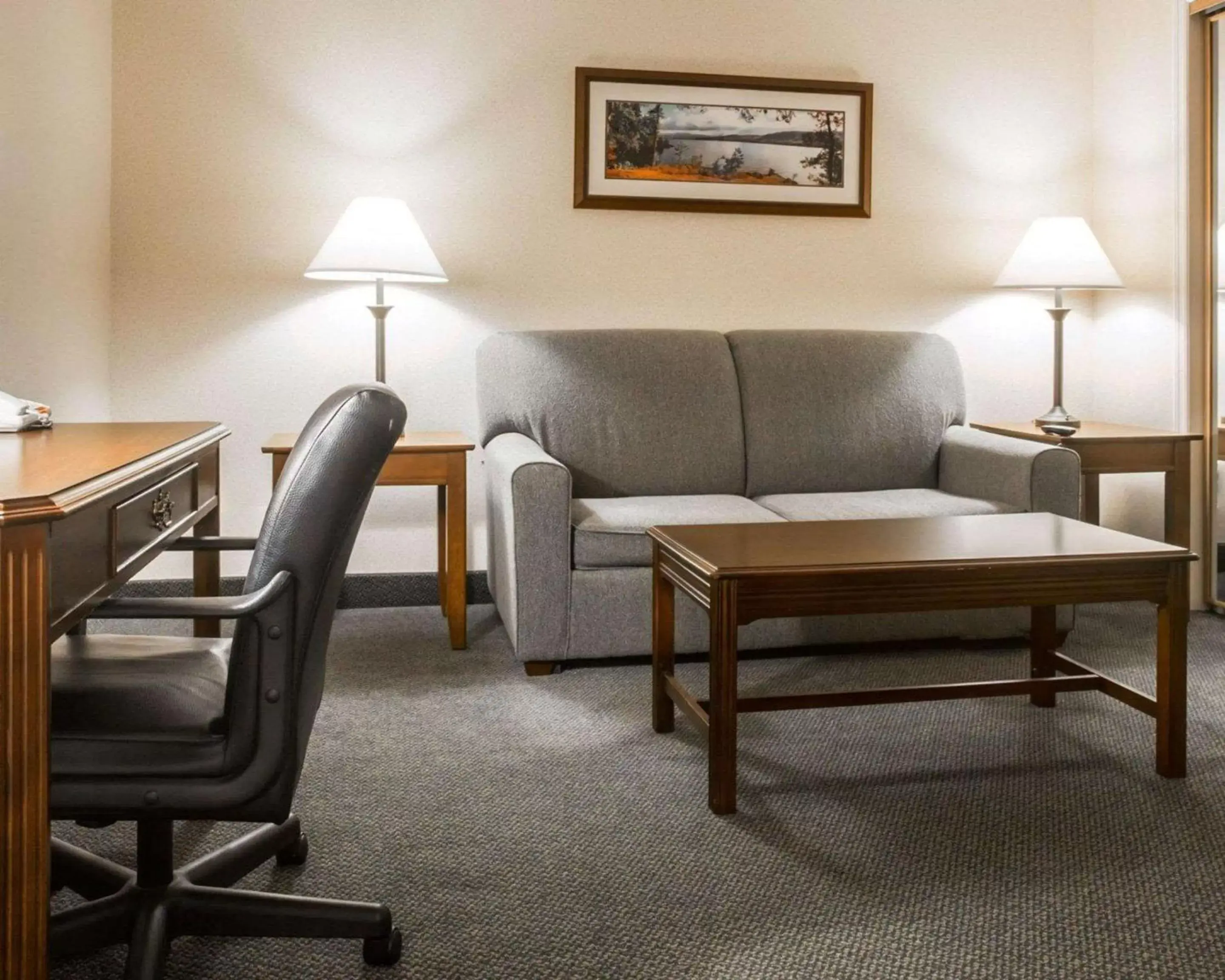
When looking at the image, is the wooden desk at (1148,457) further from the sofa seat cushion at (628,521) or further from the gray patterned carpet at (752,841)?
the sofa seat cushion at (628,521)

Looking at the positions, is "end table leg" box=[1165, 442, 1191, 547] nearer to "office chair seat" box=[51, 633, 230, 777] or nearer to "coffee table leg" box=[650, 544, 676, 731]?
"coffee table leg" box=[650, 544, 676, 731]

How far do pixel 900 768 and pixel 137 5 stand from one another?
320 centimetres

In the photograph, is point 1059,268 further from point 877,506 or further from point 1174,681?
point 1174,681

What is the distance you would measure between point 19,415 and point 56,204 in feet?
4.47

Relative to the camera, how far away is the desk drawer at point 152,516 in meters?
1.38

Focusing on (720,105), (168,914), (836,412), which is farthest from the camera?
(720,105)

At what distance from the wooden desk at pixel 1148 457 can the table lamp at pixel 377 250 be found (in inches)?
78.1

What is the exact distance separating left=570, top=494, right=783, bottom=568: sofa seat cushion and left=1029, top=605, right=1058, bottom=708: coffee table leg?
68 centimetres

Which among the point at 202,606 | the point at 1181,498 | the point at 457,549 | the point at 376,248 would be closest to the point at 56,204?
the point at 376,248

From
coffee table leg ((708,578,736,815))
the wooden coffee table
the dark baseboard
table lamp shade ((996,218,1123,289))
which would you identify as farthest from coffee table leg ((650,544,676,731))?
table lamp shade ((996,218,1123,289))

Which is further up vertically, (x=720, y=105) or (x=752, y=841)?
(x=720, y=105)

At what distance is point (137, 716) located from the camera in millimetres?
1278

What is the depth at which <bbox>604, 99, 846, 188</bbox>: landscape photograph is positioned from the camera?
12.4ft

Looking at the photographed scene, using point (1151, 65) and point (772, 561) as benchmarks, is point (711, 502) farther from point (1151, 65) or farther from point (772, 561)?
point (1151, 65)
